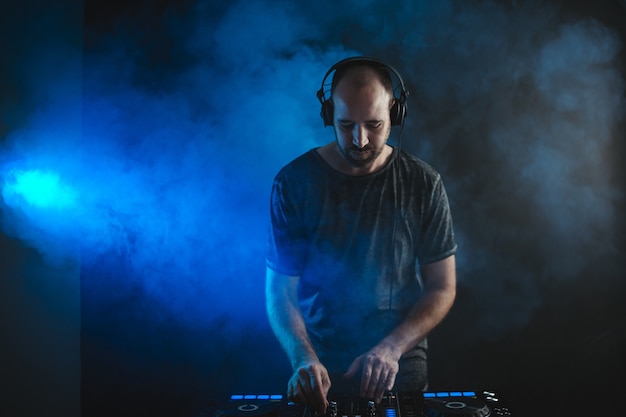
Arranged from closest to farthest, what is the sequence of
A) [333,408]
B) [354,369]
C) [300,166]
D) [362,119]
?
[333,408], [354,369], [362,119], [300,166]

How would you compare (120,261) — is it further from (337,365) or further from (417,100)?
(417,100)

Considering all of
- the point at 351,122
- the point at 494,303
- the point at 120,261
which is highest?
the point at 351,122

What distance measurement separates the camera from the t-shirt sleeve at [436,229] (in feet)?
7.17

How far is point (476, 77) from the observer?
7.32 feet

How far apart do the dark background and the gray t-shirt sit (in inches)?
4.0

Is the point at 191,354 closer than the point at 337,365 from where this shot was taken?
No

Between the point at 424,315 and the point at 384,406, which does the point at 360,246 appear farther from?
the point at 384,406

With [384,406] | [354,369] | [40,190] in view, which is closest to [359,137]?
[354,369]

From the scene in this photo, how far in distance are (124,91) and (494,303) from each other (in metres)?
1.51

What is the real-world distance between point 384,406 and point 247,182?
0.94 m

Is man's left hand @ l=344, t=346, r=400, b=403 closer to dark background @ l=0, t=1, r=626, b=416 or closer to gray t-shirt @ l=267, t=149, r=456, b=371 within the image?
gray t-shirt @ l=267, t=149, r=456, b=371

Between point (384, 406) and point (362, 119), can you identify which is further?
point (362, 119)

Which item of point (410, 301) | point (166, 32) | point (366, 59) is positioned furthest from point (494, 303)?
point (166, 32)

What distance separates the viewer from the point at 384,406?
5.58 feet
